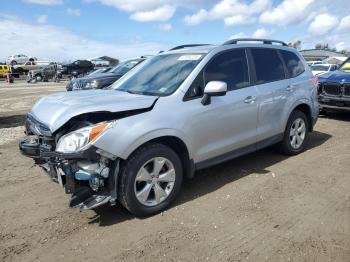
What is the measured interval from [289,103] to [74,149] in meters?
3.73

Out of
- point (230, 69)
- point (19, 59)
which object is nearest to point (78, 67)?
point (19, 59)

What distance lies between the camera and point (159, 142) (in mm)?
4117

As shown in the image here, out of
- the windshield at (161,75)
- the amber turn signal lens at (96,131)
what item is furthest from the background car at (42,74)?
the amber turn signal lens at (96,131)

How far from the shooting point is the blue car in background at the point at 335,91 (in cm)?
891

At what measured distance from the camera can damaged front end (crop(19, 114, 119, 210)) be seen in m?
3.57

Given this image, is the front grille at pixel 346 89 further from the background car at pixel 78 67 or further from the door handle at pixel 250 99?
the background car at pixel 78 67

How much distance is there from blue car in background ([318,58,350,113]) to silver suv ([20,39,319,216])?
376 cm

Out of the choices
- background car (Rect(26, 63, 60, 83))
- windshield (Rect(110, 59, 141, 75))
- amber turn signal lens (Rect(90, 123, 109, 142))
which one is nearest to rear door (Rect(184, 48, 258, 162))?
amber turn signal lens (Rect(90, 123, 109, 142))

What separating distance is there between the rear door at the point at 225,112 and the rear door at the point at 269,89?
19 centimetres

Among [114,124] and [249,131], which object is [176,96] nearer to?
[114,124]

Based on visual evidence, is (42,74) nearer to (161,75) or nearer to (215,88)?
(161,75)

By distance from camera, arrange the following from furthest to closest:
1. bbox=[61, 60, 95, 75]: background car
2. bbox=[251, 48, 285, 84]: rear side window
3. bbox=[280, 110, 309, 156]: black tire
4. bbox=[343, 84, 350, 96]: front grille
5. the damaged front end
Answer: bbox=[61, 60, 95, 75]: background car, bbox=[343, 84, 350, 96]: front grille, bbox=[280, 110, 309, 156]: black tire, bbox=[251, 48, 285, 84]: rear side window, the damaged front end

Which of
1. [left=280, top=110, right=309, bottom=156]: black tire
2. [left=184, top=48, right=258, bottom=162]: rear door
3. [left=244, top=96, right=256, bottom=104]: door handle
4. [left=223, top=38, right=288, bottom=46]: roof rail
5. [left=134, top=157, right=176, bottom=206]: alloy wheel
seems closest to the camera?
[left=134, top=157, right=176, bottom=206]: alloy wheel

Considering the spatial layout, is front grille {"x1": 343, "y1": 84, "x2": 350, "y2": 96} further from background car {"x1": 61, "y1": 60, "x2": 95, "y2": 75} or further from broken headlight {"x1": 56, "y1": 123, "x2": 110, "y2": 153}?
background car {"x1": 61, "y1": 60, "x2": 95, "y2": 75}
